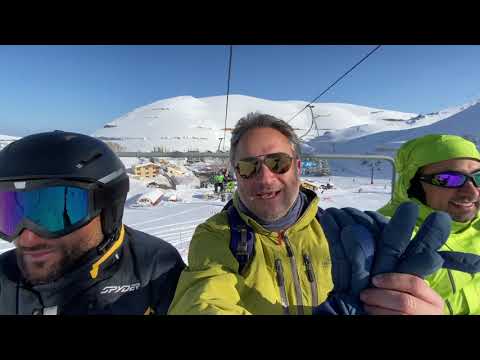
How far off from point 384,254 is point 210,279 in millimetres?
668

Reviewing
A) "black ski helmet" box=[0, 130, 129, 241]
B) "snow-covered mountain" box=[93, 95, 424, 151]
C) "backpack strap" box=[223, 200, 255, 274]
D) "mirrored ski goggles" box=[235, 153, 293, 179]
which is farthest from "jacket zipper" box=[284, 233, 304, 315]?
"snow-covered mountain" box=[93, 95, 424, 151]

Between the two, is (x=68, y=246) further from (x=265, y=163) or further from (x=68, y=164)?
(x=265, y=163)

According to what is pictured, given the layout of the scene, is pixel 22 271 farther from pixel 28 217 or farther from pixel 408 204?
pixel 408 204

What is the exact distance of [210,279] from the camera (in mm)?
1013

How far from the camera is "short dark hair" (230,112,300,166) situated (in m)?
1.43

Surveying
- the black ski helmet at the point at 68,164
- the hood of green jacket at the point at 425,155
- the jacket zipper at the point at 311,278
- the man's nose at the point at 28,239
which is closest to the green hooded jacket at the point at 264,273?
the jacket zipper at the point at 311,278

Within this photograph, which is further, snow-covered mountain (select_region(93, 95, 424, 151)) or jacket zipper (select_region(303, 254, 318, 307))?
snow-covered mountain (select_region(93, 95, 424, 151))

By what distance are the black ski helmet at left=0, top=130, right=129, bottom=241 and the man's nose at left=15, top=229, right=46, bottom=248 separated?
0.23m

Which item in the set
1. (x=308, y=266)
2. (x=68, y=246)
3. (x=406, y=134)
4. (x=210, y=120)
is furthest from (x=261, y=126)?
(x=210, y=120)

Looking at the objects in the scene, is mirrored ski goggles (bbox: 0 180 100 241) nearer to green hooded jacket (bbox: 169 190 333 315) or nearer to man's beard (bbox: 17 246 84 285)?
man's beard (bbox: 17 246 84 285)

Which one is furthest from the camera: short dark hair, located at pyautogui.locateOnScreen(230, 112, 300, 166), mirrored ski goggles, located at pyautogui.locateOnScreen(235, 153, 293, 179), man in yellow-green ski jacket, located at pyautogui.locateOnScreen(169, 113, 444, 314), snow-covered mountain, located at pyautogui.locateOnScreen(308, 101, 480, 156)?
snow-covered mountain, located at pyautogui.locateOnScreen(308, 101, 480, 156)
